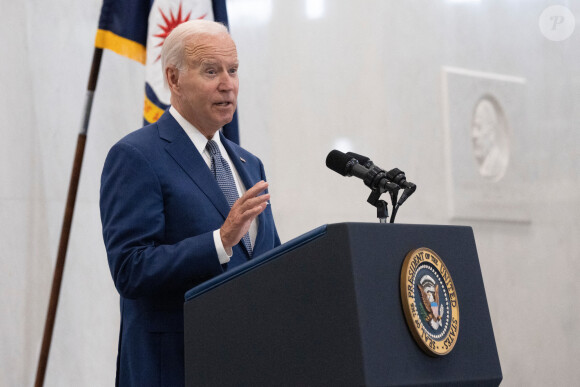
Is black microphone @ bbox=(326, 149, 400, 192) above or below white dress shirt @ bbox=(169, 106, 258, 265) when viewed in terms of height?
below

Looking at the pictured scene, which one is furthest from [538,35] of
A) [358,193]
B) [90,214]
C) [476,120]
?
[90,214]

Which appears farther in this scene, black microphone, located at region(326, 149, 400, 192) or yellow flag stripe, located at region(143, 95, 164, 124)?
yellow flag stripe, located at region(143, 95, 164, 124)

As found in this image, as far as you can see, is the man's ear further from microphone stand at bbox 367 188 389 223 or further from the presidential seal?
the presidential seal

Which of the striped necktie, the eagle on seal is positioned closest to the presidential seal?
the eagle on seal

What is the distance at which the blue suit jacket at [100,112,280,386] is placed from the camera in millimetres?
1908

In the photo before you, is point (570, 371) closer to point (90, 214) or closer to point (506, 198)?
point (506, 198)

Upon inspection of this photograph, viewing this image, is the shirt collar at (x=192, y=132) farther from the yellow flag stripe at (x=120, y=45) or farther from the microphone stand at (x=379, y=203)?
the yellow flag stripe at (x=120, y=45)

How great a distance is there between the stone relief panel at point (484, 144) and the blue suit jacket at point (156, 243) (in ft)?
11.1

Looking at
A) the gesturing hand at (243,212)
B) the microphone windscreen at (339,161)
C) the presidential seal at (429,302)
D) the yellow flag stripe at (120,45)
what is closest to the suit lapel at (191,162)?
the gesturing hand at (243,212)

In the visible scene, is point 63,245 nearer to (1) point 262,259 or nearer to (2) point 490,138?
(1) point 262,259

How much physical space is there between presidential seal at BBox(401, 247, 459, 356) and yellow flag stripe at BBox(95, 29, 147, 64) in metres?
2.31

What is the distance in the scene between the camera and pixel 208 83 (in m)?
2.24

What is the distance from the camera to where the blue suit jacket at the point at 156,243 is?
1908mm

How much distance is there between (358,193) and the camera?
15.4 feet
